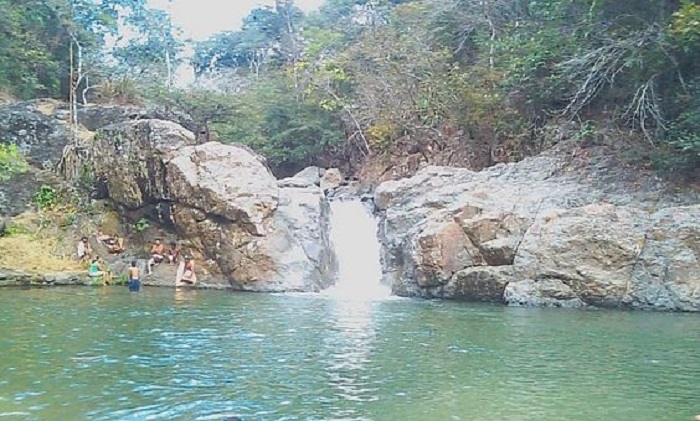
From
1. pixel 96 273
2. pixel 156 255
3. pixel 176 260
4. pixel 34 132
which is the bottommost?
pixel 96 273

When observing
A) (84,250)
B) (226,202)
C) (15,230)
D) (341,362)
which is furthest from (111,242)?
(341,362)

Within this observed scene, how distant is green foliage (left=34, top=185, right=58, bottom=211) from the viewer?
2447 cm

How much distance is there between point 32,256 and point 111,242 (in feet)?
8.29

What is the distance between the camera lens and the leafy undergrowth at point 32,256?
70.2 ft

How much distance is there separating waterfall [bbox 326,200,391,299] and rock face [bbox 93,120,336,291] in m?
0.62

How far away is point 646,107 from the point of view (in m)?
19.3

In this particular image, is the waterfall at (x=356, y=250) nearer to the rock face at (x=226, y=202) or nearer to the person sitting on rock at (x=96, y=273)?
the rock face at (x=226, y=202)

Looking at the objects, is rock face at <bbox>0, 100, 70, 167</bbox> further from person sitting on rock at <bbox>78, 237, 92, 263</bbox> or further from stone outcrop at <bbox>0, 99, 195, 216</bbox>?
person sitting on rock at <bbox>78, 237, 92, 263</bbox>

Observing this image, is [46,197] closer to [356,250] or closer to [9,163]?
[9,163]

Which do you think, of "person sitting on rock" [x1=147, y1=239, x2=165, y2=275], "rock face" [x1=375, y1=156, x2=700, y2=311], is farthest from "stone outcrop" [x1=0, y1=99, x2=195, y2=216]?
"rock face" [x1=375, y1=156, x2=700, y2=311]

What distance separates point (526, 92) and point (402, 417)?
18.6 meters

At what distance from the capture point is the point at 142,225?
23.9 metres

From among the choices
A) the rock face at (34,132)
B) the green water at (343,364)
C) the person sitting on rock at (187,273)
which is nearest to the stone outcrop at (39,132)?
the rock face at (34,132)

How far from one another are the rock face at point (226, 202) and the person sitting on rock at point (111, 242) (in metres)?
1.19
